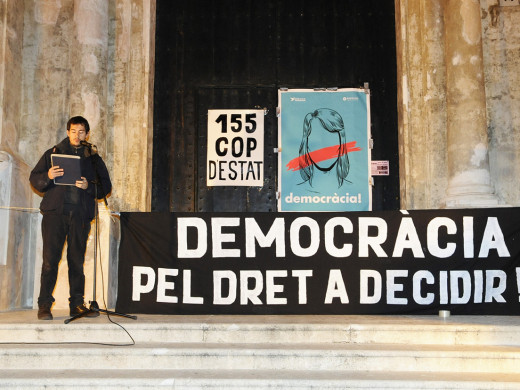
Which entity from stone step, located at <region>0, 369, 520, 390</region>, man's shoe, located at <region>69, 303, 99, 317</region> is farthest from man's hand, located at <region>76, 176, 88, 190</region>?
stone step, located at <region>0, 369, 520, 390</region>

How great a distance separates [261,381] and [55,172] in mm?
3258

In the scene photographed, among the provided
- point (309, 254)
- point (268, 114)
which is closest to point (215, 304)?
point (309, 254)

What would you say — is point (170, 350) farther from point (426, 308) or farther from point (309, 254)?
point (426, 308)

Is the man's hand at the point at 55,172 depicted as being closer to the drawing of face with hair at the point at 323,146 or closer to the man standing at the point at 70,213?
the man standing at the point at 70,213

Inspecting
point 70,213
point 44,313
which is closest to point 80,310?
point 44,313

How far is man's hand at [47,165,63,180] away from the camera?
266 inches

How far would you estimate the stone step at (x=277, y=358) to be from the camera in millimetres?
5590

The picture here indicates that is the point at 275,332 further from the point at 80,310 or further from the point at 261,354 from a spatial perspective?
the point at 80,310

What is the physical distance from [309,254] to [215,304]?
4.16ft

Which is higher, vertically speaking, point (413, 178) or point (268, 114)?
point (268, 114)

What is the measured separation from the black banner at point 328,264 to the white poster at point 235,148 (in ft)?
7.32

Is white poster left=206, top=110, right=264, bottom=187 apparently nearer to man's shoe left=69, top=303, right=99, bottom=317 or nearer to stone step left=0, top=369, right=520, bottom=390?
man's shoe left=69, top=303, right=99, bottom=317

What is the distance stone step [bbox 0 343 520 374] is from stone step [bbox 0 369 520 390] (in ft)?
0.46

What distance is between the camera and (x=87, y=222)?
23.7 feet
